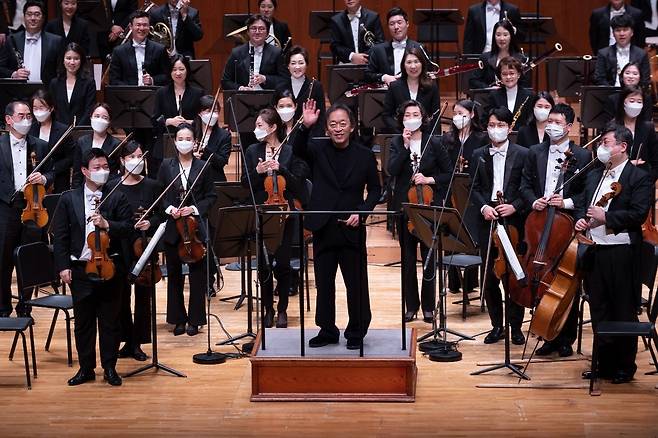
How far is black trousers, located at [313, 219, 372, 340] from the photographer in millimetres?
6004

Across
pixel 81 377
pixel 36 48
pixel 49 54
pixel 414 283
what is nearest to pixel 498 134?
pixel 414 283

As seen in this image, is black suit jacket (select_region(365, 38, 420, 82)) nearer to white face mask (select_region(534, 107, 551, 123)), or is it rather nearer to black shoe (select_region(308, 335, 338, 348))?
white face mask (select_region(534, 107, 551, 123))

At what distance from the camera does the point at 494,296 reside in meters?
6.89

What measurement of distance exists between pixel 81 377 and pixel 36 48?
144 inches

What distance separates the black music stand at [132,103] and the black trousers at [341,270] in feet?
9.43

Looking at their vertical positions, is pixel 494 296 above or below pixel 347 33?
below

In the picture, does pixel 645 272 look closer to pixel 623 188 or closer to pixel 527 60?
pixel 623 188

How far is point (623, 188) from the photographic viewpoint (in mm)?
6133

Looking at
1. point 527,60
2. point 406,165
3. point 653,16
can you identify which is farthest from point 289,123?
point 653,16

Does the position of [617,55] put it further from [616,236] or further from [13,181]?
[13,181]

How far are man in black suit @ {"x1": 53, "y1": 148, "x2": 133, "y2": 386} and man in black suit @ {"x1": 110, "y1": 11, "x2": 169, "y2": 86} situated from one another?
278 centimetres

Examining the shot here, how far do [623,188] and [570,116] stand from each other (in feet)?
2.31

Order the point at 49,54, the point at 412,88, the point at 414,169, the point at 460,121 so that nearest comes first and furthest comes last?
the point at 414,169, the point at 460,121, the point at 412,88, the point at 49,54

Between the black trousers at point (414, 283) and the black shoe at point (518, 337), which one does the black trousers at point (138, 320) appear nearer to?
the black trousers at point (414, 283)
